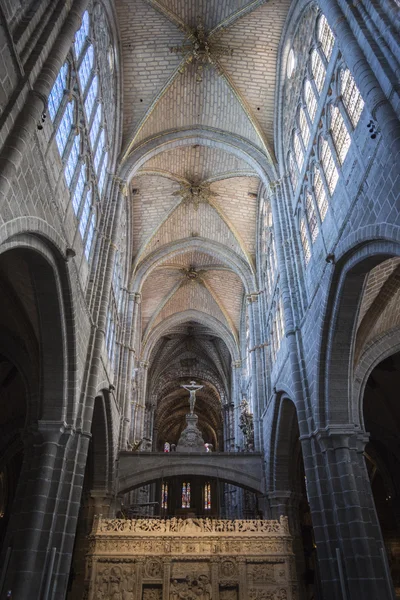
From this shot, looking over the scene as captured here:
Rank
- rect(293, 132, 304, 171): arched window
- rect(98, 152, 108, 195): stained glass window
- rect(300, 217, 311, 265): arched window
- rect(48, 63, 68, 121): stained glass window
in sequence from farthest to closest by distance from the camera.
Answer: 1. rect(98, 152, 108, 195): stained glass window
2. rect(293, 132, 304, 171): arched window
3. rect(300, 217, 311, 265): arched window
4. rect(48, 63, 68, 121): stained glass window

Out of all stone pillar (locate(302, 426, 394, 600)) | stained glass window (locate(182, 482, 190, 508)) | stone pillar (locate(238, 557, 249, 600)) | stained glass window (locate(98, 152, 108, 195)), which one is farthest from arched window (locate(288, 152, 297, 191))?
stained glass window (locate(182, 482, 190, 508))

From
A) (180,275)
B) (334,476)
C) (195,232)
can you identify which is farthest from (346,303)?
(180,275)

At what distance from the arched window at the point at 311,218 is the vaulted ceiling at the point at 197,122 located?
4.76 meters

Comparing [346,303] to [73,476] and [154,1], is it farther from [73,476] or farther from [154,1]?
[154,1]

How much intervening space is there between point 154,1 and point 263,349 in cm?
1416

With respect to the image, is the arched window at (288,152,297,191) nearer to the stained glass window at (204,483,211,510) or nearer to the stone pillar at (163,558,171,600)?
the stone pillar at (163,558,171,600)

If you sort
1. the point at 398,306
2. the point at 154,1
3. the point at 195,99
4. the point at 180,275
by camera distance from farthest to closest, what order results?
1. the point at 180,275
2. the point at 195,99
3. the point at 154,1
4. the point at 398,306

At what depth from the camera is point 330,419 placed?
11.4m

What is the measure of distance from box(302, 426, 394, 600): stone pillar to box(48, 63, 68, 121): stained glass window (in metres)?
9.60

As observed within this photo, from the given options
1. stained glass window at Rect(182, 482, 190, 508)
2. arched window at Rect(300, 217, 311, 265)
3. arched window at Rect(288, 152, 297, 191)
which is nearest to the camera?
arched window at Rect(300, 217, 311, 265)

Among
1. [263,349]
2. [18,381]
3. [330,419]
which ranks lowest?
[330,419]

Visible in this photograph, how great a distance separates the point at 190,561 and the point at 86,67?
13830 millimetres

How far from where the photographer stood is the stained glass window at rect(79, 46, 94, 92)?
42.2ft

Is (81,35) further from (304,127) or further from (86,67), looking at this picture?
(304,127)
